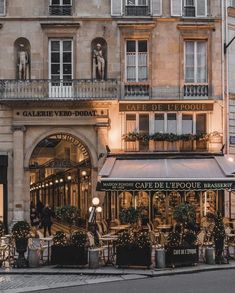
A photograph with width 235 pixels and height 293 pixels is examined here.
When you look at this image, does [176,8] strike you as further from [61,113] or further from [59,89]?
[61,113]

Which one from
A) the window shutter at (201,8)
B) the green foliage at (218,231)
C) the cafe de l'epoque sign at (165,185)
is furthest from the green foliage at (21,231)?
the window shutter at (201,8)

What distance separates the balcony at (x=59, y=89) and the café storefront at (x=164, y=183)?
2.79 m

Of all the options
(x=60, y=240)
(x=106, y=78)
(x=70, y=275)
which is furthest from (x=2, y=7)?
(x=70, y=275)

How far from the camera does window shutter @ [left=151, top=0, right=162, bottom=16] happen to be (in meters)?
28.8

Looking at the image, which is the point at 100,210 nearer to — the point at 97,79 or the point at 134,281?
the point at 97,79

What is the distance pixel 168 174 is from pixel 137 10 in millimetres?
7494

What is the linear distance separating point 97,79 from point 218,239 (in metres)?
10.9

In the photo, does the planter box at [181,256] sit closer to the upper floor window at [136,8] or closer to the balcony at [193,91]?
the balcony at [193,91]

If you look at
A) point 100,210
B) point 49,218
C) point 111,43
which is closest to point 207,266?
point 100,210

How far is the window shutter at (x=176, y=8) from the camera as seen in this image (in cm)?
2880

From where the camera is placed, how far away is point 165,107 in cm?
2866

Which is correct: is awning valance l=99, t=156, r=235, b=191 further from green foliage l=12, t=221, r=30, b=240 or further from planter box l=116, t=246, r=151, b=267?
planter box l=116, t=246, r=151, b=267

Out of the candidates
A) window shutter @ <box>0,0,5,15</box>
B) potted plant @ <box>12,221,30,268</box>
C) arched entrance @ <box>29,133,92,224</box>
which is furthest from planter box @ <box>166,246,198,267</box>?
window shutter @ <box>0,0,5,15</box>

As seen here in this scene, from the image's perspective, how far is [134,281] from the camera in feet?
55.0
